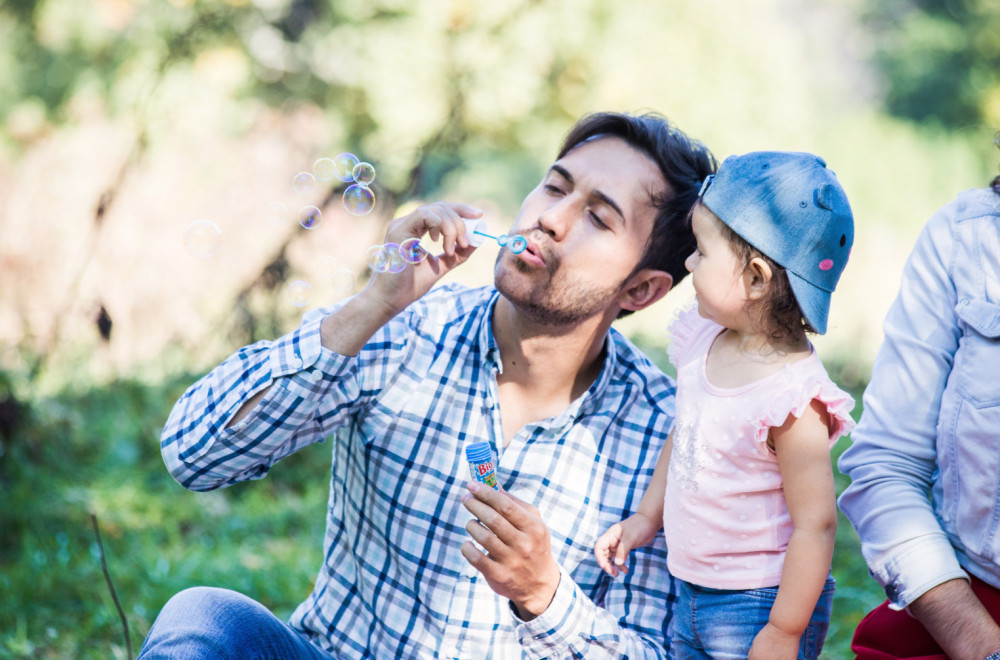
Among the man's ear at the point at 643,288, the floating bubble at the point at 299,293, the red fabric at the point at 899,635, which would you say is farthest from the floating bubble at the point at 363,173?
the red fabric at the point at 899,635

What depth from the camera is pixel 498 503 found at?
1.44 m

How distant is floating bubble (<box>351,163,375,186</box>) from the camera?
1983 millimetres

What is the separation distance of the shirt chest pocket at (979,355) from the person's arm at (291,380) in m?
0.92

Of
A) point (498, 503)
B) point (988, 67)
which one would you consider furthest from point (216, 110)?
point (988, 67)

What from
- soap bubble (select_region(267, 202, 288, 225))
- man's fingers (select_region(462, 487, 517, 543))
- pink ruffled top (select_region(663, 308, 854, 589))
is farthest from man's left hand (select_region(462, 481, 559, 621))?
soap bubble (select_region(267, 202, 288, 225))

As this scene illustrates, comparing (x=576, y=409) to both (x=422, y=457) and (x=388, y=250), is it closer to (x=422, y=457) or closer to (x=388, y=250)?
(x=422, y=457)

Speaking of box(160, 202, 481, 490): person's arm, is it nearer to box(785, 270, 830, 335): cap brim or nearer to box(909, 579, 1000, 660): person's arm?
box(785, 270, 830, 335): cap brim

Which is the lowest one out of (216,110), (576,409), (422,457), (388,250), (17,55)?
(17,55)

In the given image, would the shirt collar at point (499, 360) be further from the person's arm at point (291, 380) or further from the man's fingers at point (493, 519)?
the man's fingers at point (493, 519)

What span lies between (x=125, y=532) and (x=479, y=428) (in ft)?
6.86

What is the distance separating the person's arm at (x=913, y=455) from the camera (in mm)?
1475

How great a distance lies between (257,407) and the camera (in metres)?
1.64

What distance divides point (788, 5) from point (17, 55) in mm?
17206

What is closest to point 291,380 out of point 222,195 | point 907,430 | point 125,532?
point 907,430
